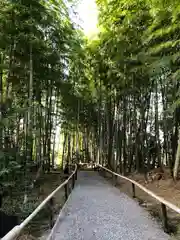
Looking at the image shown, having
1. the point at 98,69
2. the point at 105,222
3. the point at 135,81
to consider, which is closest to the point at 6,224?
the point at 105,222

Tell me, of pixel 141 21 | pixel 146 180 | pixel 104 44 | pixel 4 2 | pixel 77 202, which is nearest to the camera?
pixel 77 202

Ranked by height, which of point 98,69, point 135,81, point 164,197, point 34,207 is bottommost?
point 34,207

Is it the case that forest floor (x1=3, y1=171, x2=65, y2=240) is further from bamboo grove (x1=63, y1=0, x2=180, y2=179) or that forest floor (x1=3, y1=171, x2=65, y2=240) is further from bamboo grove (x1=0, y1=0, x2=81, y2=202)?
bamboo grove (x1=63, y1=0, x2=180, y2=179)

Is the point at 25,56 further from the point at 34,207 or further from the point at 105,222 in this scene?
the point at 105,222

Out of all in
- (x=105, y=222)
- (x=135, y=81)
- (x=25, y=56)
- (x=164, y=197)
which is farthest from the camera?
(x=135, y=81)

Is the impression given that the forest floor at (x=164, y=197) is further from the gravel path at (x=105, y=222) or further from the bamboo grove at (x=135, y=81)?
the bamboo grove at (x=135, y=81)

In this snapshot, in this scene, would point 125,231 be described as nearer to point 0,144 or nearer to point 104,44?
Result: point 0,144

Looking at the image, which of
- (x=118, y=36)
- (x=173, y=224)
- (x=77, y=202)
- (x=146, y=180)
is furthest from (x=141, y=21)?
(x=173, y=224)

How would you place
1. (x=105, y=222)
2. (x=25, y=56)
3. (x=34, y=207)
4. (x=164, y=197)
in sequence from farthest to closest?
(x=25, y=56) → (x=164, y=197) → (x=34, y=207) → (x=105, y=222)

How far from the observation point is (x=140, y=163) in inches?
501

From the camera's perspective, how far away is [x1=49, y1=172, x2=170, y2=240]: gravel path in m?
4.03

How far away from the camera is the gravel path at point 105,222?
13.2ft

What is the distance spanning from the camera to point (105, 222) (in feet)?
15.5

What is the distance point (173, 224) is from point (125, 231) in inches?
38.2
